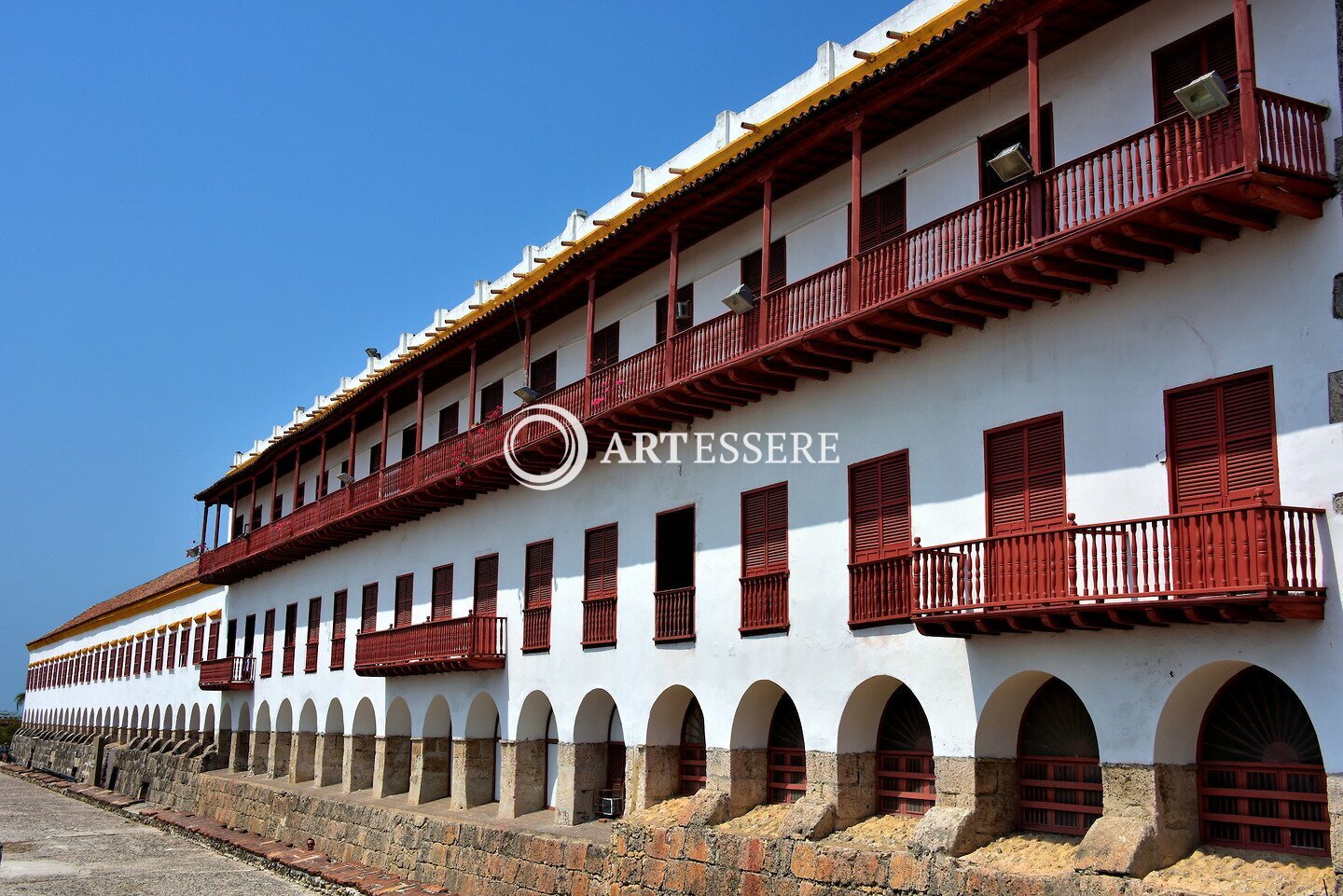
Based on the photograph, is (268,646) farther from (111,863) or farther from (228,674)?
(111,863)

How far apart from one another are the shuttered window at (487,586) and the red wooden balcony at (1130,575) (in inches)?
491

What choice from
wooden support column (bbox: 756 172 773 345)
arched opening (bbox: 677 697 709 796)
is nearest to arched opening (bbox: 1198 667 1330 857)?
wooden support column (bbox: 756 172 773 345)

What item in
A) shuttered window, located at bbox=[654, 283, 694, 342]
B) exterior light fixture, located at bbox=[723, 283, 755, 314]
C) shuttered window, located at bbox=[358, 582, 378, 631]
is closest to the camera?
exterior light fixture, located at bbox=[723, 283, 755, 314]

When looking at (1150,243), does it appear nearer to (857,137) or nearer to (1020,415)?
(1020,415)

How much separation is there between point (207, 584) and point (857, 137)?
36039mm

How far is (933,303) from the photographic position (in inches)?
591

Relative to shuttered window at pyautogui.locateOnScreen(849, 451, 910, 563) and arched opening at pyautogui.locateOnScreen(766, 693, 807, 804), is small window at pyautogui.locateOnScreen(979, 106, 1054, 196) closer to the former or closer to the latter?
shuttered window at pyautogui.locateOnScreen(849, 451, 910, 563)

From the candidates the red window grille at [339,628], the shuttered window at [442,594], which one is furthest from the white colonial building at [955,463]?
the red window grille at [339,628]

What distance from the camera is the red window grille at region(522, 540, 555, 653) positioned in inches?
934

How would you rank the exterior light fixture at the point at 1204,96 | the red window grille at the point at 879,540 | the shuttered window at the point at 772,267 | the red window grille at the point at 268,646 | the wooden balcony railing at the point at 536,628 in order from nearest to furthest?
the exterior light fixture at the point at 1204,96 < the red window grille at the point at 879,540 < the shuttered window at the point at 772,267 < the wooden balcony railing at the point at 536,628 < the red window grille at the point at 268,646

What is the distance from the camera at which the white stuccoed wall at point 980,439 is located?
12117 mm

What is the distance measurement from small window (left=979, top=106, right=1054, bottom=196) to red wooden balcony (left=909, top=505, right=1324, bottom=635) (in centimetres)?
445

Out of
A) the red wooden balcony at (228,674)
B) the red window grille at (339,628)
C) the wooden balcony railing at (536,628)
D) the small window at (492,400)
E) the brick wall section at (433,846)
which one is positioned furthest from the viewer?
the red wooden balcony at (228,674)

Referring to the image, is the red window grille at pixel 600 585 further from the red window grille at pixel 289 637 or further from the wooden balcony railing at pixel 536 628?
the red window grille at pixel 289 637
